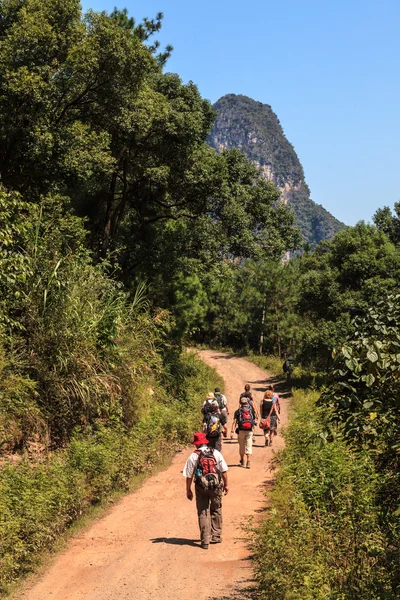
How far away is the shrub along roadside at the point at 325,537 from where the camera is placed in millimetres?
6365

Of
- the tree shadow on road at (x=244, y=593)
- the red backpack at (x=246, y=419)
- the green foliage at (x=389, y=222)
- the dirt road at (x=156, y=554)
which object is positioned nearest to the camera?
the tree shadow on road at (x=244, y=593)

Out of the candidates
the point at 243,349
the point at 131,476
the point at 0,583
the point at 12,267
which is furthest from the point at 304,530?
the point at 243,349

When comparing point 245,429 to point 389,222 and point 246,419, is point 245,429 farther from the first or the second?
point 389,222

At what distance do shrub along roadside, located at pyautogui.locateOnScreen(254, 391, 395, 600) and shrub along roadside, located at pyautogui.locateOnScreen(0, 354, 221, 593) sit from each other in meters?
2.93

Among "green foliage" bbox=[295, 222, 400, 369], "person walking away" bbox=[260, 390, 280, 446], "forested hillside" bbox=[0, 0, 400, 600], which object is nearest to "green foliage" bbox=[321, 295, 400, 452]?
"forested hillside" bbox=[0, 0, 400, 600]

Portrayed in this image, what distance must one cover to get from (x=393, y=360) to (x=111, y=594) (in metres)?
4.45

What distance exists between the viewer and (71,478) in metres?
10.1

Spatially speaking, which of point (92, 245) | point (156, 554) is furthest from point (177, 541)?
point (92, 245)

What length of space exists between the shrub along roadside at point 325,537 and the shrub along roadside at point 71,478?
2934 millimetres

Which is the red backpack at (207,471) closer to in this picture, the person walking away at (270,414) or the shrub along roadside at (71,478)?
the shrub along roadside at (71,478)

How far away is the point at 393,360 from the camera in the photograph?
4.85 metres

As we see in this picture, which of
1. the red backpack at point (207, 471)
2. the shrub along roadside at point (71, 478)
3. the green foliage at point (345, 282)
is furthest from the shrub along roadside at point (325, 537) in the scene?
the green foliage at point (345, 282)

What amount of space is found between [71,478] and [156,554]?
88.1 inches

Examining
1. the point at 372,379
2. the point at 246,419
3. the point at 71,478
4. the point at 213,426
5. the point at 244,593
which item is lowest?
the point at 244,593
